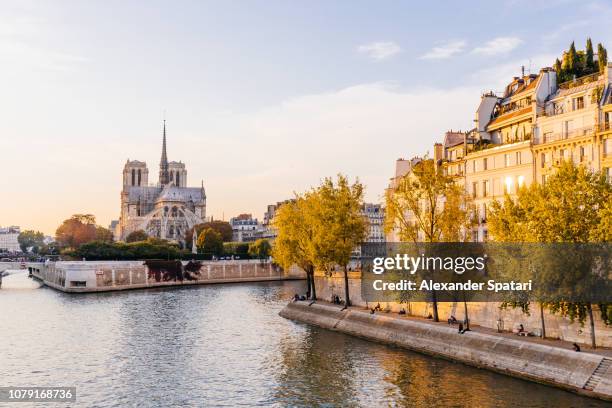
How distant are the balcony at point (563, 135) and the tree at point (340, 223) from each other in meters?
16.7

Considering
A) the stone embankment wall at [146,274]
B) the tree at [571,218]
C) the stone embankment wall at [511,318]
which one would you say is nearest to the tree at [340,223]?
the stone embankment wall at [511,318]

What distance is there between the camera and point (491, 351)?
3938 cm

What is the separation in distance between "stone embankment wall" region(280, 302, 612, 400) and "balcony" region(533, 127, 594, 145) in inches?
779

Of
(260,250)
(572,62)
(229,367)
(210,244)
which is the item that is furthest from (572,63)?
(210,244)

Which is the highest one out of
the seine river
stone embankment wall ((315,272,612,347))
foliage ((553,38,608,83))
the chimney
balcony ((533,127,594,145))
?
foliage ((553,38,608,83))

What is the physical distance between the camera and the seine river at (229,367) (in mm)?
33625

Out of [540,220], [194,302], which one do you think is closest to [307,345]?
[540,220]

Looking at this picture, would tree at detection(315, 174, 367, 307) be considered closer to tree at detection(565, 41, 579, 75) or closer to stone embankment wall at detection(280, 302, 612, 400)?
stone embankment wall at detection(280, 302, 612, 400)

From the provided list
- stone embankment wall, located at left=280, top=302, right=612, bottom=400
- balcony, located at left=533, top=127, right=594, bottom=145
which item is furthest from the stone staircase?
balcony, located at left=533, top=127, right=594, bottom=145

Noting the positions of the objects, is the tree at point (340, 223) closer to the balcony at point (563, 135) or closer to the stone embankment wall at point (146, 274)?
the balcony at point (563, 135)

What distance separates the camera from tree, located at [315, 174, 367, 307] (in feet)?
196

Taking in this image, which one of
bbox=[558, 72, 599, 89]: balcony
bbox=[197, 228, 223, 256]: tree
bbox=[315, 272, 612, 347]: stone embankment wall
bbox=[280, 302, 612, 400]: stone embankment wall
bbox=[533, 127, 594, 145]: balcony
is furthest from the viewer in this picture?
bbox=[197, 228, 223, 256]: tree

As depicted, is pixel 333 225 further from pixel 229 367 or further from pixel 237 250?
pixel 237 250

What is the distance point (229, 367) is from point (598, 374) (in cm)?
2187
